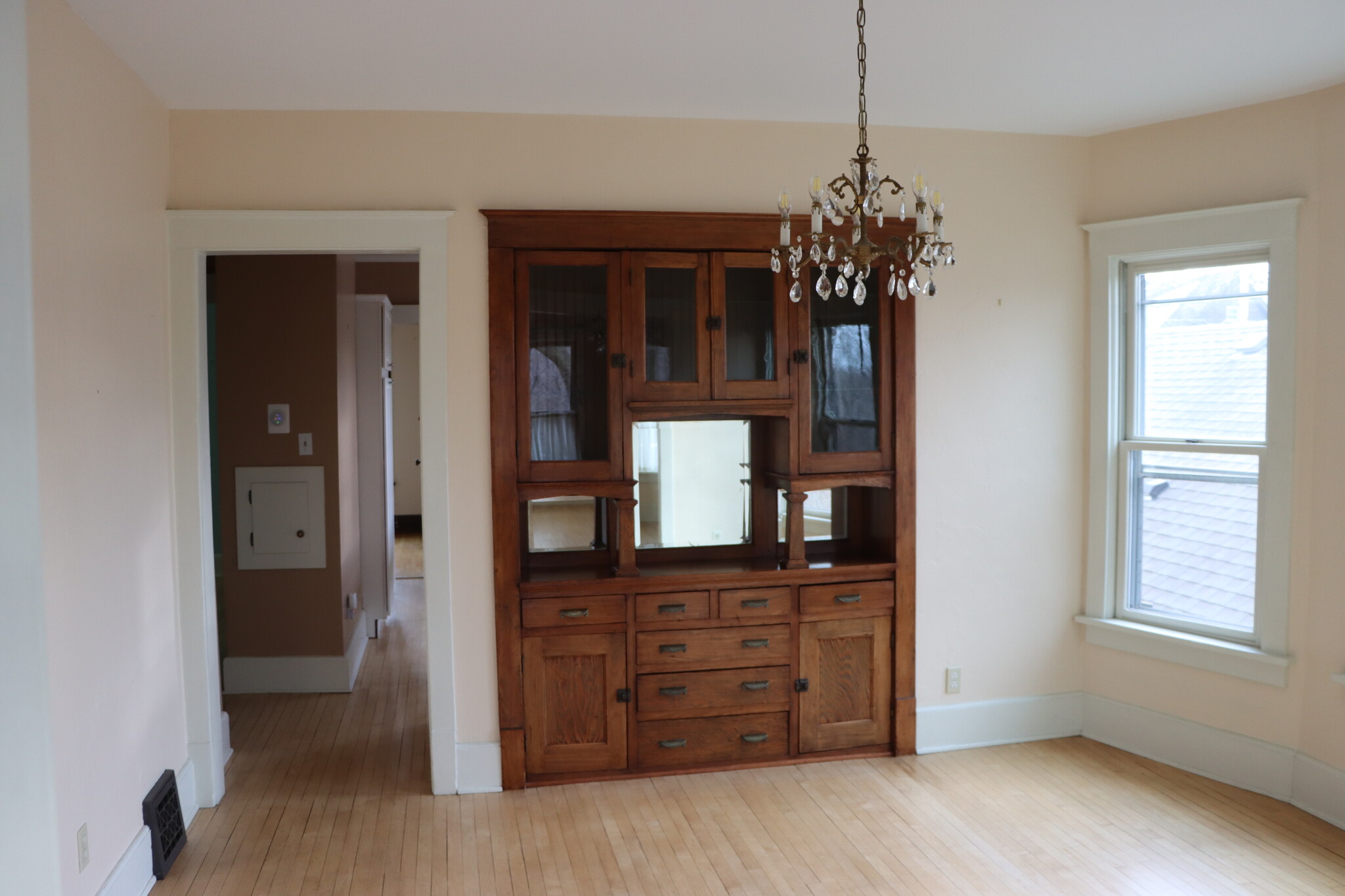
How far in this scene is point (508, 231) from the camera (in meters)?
3.98

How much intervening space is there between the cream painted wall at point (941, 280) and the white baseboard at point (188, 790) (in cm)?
104

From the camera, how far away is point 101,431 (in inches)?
119

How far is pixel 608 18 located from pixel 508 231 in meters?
1.16

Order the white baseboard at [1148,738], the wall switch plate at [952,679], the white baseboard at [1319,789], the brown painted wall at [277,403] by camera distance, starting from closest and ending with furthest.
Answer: the white baseboard at [1319,789], the white baseboard at [1148,738], the wall switch plate at [952,679], the brown painted wall at [277,403]

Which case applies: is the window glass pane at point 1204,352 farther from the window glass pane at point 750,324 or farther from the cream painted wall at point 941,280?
the window glass pane at point 750,324

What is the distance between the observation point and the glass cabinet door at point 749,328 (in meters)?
4.12

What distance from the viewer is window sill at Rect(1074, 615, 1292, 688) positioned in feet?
12.9

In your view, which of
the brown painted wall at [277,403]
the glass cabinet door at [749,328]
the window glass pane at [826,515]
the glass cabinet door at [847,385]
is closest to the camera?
the glass cabinet door at [749,328]

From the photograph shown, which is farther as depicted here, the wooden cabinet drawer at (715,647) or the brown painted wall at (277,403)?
the brown painted wall at (277,403)

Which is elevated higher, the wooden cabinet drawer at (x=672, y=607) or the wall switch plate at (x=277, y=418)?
the wall switch plate at (x=277, y=418)

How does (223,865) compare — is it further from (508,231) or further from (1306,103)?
(1306,103)

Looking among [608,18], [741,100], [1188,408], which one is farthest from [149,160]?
[1188,408]

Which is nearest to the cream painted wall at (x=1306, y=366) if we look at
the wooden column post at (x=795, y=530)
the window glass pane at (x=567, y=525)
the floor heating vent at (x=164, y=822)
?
the wooden column post at (x=795, y=530)

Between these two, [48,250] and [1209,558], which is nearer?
[48,250]
